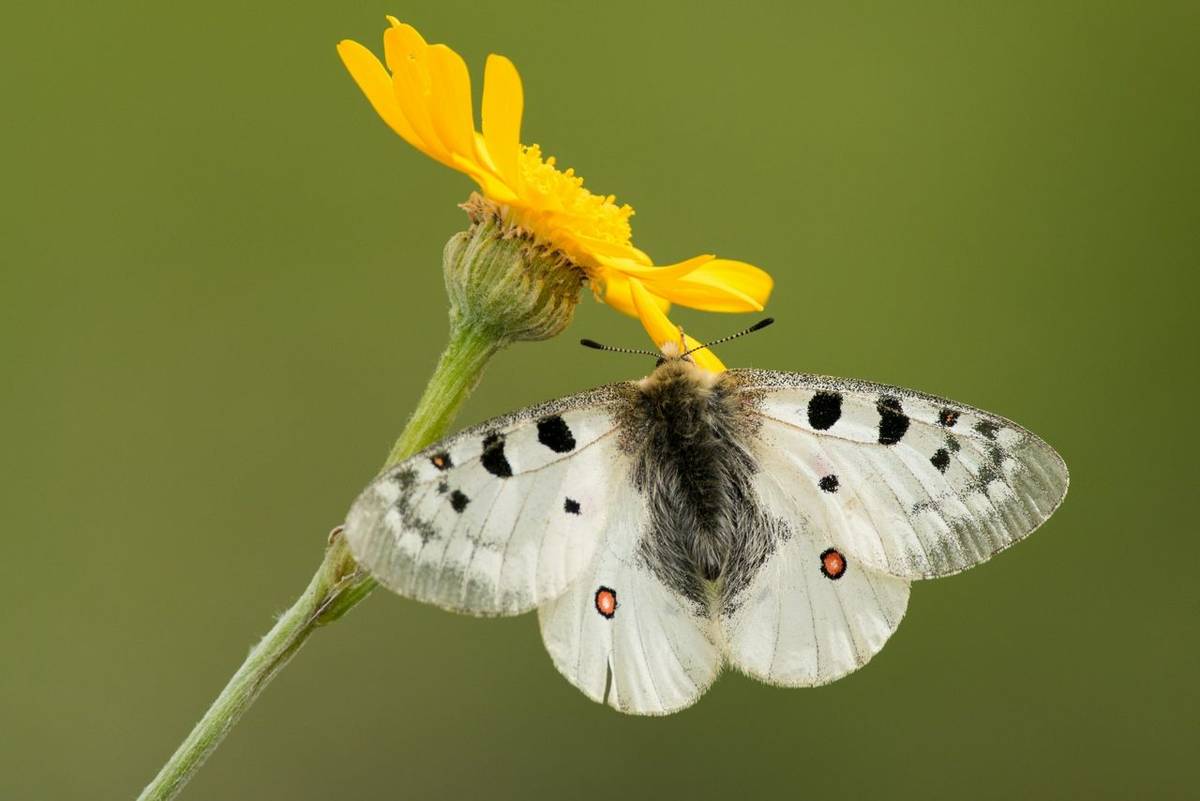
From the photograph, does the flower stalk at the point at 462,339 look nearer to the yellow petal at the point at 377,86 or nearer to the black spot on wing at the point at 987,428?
the yellow petal at the point at 377,86

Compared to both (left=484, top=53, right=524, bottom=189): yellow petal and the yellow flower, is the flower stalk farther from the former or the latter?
(left=484, top=53, right=524, bottom=189): yellow petal

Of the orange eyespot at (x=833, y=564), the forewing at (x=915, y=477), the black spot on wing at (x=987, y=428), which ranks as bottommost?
the orange eyespot at (x=833, y=564)

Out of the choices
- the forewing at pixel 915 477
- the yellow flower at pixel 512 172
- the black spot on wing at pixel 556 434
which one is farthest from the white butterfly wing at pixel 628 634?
the yellow flower at pixel 512 172

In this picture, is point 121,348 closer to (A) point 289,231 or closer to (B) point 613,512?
(A) point 289,231

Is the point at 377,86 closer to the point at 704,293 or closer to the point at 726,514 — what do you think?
the point at 704,293

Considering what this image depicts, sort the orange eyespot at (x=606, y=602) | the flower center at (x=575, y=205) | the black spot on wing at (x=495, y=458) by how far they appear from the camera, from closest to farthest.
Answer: the black spot on wing at (x=495, y=458) < the orange eyespot at (x=606, y=602) < the flower center at (x=575, y=205)

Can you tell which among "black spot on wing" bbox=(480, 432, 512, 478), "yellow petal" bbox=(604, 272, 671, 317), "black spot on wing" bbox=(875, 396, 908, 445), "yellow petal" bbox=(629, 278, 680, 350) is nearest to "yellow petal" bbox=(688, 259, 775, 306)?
"yellow petal" bbox=(604, 272, 671, 317)

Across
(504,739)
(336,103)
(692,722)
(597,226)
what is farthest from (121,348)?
(597,226)
